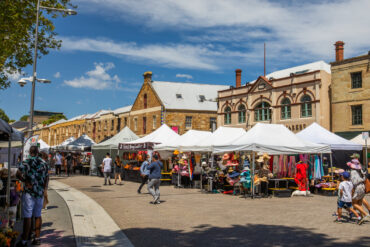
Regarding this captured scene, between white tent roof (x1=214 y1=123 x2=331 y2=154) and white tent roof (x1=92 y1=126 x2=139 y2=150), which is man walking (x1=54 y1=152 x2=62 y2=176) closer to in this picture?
white tent roof (x1=92 y1=126 x2=139 y2=150)

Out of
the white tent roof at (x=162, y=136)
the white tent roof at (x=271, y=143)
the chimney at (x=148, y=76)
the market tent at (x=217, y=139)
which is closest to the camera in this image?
the white tent roof at (x=271, y=143)

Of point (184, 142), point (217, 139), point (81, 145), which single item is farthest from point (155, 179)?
point (81, 145)

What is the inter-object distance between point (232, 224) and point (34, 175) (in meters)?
4.64

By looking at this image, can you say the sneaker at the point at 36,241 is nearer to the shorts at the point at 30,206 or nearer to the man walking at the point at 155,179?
the shorts at the point at 30,206

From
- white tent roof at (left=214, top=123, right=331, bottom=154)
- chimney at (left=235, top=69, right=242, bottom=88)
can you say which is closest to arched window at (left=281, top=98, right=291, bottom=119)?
chimney at (left=235, top=69, right=242, bottom=88)

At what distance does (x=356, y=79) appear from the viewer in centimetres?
2583

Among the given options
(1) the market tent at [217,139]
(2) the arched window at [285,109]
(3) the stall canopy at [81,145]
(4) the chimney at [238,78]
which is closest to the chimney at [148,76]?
(4) the chimney at [238,78]

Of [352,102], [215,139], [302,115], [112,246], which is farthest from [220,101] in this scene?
[112,246]

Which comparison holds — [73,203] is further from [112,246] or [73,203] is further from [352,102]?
[352,102]

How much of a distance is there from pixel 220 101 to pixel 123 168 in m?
14.6

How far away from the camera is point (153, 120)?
4419 centimetres

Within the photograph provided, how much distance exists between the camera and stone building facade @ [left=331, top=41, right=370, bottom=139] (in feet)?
82.1

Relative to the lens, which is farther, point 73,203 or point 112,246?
point 73,203

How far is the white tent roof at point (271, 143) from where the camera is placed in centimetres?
1483
